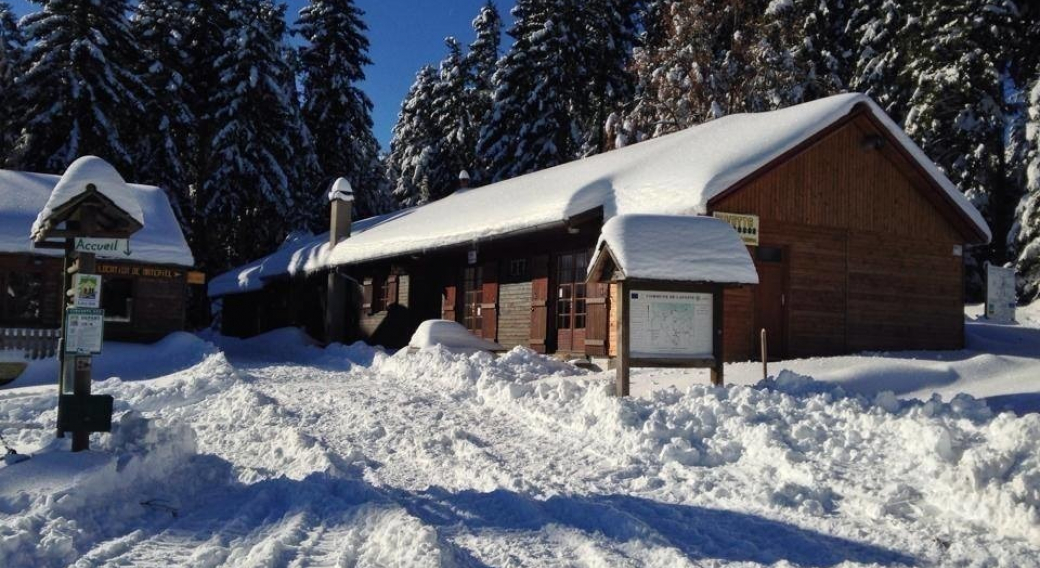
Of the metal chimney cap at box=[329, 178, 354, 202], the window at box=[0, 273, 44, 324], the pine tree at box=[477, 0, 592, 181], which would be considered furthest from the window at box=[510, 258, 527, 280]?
the pine tree at box=[477, 0, 592, 181]

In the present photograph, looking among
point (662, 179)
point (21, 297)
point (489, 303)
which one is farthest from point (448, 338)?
point (21, 297)

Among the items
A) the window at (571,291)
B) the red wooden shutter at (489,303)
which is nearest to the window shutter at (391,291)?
the red wooden shutter at (489,303)

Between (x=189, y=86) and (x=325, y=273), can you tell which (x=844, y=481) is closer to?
(x=325, y=273)

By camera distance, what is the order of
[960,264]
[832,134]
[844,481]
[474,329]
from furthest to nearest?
[474,329] → [960,264] → [832,134] → [844,481]

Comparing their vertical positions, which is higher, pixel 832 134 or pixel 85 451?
pixel 832 134

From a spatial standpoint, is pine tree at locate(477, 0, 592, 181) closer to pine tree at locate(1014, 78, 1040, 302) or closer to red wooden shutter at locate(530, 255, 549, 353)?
pine tree at locate(1014, 78, 1040, 302)

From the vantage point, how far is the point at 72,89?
3081 cm

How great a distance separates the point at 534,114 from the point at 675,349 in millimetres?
29063

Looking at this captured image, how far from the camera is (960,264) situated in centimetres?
1869

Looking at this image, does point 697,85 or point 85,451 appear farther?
point 697,85

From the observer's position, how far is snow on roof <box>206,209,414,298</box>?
95.4 feet

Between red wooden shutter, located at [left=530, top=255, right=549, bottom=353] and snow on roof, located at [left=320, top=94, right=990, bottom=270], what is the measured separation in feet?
4.75

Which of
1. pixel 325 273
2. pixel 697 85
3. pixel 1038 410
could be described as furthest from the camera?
pixel 697 85

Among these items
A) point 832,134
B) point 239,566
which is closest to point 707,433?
point 239,566
